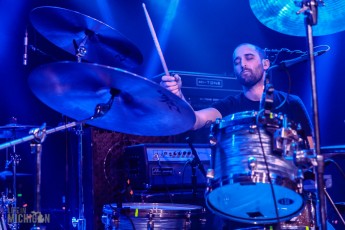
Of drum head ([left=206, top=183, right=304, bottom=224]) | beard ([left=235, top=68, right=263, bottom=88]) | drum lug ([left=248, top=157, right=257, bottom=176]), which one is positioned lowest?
drum head ([left=206, top=183, right=304, bottom=224])

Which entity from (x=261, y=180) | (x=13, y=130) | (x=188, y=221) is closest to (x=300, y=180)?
(x=261, y=180)

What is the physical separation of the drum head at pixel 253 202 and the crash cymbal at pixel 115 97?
1.30ft

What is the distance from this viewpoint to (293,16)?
2672 millimetres

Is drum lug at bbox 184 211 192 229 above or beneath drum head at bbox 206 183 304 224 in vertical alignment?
beneath

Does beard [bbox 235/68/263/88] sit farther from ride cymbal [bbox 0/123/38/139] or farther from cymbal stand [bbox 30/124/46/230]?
ride cymbal [bbox 0/123/38/139]

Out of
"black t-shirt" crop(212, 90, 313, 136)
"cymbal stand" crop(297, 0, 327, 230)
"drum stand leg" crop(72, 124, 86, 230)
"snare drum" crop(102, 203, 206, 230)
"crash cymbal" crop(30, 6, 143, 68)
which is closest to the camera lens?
"cymbal stand" crop(297, 0, 327, 230)

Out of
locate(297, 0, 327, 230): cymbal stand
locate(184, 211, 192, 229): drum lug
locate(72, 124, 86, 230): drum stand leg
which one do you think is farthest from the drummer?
locate(297, 0, 327, 230): cymbal stand

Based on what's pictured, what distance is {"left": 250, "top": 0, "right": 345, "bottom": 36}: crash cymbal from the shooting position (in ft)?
8.68

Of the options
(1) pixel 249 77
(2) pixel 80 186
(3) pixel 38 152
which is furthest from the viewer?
(2) pixel 80 186

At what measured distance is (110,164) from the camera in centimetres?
365

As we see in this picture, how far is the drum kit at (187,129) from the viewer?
205cm

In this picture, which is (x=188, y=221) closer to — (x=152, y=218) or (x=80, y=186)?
(x=152, y=218)

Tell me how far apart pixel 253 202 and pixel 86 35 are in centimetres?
156

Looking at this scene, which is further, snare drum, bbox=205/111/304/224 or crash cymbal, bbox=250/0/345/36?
crash cymbal, bbox=250/0/345/36
